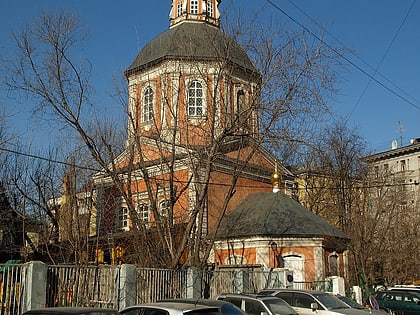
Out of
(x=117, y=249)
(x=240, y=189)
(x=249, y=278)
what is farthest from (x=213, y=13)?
(x=249, y=278)

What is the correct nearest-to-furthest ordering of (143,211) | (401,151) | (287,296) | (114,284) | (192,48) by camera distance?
1. (114,284)
2. (287,296)
3. (192,48)
4. (143,211)
5. (401,151)

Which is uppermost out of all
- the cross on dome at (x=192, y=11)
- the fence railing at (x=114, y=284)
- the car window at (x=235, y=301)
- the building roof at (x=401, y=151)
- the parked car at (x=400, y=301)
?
the cross on dome at (x=192, y=11)

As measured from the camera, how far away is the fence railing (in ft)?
44.3

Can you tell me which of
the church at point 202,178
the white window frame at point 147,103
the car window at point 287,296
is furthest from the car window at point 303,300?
the white window frame at point 147,103

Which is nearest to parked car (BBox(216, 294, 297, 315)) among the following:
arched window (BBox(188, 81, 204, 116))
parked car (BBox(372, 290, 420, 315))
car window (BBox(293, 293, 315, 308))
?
car window (BBox(293, 293, 315, 308))

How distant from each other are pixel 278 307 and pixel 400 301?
419 inches

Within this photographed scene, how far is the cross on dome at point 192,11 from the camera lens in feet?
124

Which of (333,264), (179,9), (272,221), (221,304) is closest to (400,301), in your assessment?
(333,264)

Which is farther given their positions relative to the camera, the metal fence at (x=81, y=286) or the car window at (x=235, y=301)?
the car window at (x=235, y=301)

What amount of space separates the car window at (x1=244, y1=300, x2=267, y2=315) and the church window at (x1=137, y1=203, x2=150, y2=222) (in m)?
13.5

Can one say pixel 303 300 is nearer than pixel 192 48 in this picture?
Yes

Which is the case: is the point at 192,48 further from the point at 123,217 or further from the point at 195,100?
the point at 123,217

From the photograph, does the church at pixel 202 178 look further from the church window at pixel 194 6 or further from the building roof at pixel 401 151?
the building roof at pixel 401 151

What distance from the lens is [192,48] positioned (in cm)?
2592
